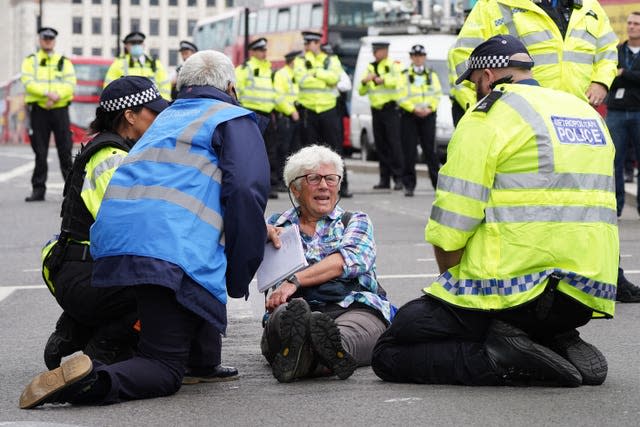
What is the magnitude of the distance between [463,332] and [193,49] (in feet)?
51.0

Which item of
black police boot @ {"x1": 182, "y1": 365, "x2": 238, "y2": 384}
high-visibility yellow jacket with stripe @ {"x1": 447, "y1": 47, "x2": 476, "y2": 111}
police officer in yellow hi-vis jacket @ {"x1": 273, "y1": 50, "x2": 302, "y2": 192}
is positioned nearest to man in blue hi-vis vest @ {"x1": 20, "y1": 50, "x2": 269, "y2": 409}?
black police boot @ {"x1": 182, "y1": 365, "x2": 238, "y2": 384}

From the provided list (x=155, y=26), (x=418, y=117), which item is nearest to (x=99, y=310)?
(x=418, y=117)

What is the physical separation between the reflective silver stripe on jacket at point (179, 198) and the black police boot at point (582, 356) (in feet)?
5.01

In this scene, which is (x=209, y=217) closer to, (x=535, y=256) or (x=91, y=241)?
(x=91, y=241)

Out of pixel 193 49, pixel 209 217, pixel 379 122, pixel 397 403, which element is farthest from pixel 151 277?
pixel 379 122

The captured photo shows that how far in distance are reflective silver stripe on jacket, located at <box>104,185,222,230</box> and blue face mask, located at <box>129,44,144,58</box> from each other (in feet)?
45.1

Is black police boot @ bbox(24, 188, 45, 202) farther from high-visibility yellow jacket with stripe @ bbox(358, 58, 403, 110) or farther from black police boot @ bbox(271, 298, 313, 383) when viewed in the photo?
black police boot @ bbox(271, 298, 313, 383)

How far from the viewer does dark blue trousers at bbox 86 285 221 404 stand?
6.12 meters

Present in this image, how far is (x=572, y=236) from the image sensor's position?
632 cm

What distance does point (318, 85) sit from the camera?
856 inches

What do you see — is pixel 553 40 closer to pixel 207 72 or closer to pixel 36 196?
pixel 207 72

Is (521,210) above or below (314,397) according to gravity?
above

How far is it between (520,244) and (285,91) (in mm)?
15910

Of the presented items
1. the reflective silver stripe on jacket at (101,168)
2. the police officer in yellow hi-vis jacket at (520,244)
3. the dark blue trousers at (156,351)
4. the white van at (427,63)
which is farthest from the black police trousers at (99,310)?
the white van at (427,63)
